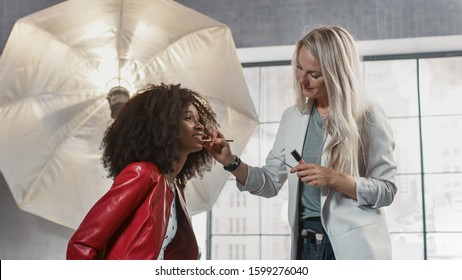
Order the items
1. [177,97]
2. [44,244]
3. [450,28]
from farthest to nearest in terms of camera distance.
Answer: [44,244] < [450,28] < [177,97]

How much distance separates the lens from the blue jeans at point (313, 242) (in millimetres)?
1400

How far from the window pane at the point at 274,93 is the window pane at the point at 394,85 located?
0.21m

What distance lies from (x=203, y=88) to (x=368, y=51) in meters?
0.40

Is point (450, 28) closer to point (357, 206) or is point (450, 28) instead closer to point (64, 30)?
point (357, 206)

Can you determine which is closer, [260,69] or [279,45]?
[279,45]

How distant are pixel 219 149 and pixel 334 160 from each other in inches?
8.9

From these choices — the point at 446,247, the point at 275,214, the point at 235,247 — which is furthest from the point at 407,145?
the point at 235,247

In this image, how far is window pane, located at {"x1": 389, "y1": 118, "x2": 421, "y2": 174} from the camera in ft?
6.51

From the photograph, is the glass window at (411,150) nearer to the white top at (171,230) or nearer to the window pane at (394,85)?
the window pane at (394,85)

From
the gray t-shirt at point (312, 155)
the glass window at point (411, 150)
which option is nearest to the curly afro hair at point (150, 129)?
the gray t-shirt at point (312, 155)

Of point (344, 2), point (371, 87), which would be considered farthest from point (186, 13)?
point (371, 87)

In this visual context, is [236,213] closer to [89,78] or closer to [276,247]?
[276,247]

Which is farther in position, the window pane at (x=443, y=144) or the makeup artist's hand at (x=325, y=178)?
the window pane at (x=443, y=144)
